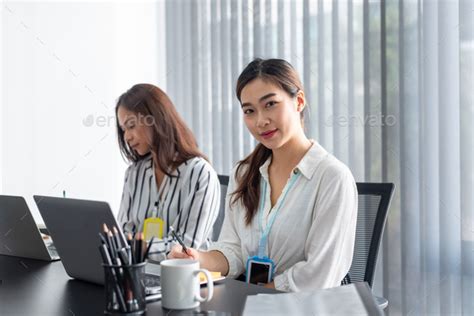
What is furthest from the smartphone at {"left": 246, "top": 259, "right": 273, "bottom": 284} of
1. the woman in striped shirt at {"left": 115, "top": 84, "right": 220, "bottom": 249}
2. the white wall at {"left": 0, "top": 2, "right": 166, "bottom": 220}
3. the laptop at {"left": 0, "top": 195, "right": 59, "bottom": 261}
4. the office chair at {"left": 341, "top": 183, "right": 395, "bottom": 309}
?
the white wall at {"left": 0, "top": 2, "right": 166, "bottom": 220}

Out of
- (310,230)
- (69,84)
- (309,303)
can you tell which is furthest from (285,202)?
(69,84)

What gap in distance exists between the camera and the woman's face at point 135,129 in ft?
7.94

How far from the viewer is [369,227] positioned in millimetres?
1804

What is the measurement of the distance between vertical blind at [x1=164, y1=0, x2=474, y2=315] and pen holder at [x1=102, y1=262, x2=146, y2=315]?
5.52ft

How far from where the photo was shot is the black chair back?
5.80 ft

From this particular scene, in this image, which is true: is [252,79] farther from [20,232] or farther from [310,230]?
[20,232]

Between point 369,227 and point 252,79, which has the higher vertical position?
point 252,79

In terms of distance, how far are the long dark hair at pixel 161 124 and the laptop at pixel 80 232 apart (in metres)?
1.05

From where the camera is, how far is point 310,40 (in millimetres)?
2871

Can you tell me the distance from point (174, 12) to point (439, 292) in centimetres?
227

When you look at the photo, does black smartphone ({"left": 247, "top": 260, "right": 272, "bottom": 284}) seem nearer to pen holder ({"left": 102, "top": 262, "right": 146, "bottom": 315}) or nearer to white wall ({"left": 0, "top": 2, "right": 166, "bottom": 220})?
pen holder ({"left": 102, "top": 262, "right": 146, "bottom": 315})

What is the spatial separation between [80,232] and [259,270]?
56 centimetres

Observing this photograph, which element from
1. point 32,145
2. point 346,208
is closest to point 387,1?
point 346,208

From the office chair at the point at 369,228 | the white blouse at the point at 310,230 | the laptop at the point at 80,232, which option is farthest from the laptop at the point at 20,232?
the office chair at the point at 369,228
